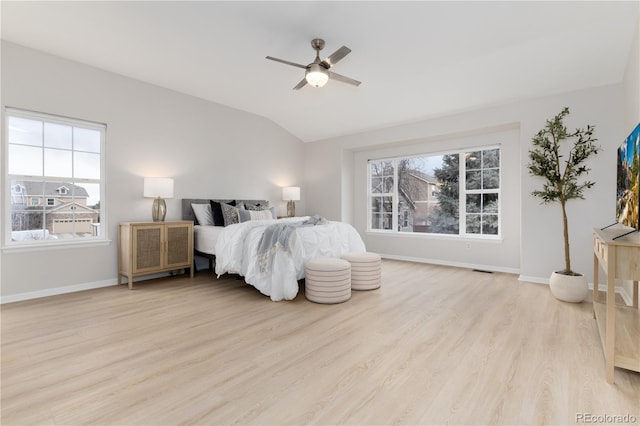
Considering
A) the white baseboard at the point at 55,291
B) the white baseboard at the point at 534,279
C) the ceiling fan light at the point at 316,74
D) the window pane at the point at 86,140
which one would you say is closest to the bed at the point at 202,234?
the white baseboard at the point at 55,291

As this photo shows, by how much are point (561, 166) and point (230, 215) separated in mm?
4696

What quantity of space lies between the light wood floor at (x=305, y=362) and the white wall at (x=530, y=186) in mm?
968

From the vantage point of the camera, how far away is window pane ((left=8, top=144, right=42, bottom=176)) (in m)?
3.57

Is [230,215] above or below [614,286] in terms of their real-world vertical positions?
above

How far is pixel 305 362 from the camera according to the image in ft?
7.02

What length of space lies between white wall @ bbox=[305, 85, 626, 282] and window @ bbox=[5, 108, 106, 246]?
14.9 ft

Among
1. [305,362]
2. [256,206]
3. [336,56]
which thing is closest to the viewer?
[305,362]

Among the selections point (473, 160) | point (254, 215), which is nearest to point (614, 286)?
point (473, 160)

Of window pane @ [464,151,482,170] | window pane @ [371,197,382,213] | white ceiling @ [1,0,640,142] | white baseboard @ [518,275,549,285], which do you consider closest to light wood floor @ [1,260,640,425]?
white baseboard @ [518,275,549,285]

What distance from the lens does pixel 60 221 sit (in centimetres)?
392

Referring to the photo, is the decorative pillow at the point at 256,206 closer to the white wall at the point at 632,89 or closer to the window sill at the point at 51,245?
the window sill at the point at 51,245

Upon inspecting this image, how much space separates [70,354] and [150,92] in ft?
12.3

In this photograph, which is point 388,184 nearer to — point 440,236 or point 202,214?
point 440,236

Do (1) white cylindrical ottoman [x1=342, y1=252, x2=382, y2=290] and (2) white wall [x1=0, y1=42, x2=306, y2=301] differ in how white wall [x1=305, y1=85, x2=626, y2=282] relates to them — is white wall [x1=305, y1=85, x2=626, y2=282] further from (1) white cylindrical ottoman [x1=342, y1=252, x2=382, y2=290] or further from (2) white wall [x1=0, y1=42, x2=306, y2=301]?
(2) white wall [x1=0, y1=42, x2=306, y2=301]
